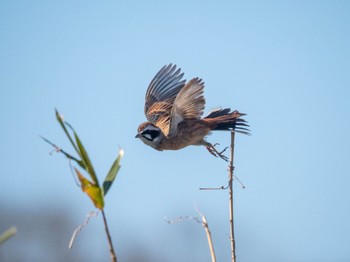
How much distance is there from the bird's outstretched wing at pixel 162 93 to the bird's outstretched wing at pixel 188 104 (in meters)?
0.82

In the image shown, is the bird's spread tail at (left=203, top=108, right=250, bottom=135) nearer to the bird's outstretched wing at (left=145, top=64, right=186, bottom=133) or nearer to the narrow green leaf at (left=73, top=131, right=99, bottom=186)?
the bird's outstretched wing at (left=145, top=64, right=186, bottom=133)

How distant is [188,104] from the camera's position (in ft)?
19.2

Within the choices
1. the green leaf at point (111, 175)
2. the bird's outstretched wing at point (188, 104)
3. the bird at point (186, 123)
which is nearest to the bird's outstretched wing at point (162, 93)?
the bird at point (186, 123)

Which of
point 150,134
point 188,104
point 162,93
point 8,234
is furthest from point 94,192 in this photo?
point 162,93

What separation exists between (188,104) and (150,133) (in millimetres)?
613

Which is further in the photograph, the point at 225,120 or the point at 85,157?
the point at 225,120

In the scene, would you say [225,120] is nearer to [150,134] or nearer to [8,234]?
[150,134]

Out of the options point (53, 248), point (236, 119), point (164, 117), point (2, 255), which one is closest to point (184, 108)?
point (236, 119)

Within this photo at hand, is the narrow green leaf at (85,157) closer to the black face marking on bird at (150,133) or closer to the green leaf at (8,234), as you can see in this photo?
the green leaf at (8,234)

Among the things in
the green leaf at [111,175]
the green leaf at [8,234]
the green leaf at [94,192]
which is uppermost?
the green leaf at [111,175]

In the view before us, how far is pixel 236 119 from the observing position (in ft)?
19.2

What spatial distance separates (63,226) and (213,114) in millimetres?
39550

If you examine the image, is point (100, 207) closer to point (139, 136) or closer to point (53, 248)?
point (139, 136)

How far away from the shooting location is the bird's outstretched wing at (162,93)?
23.2 feet
